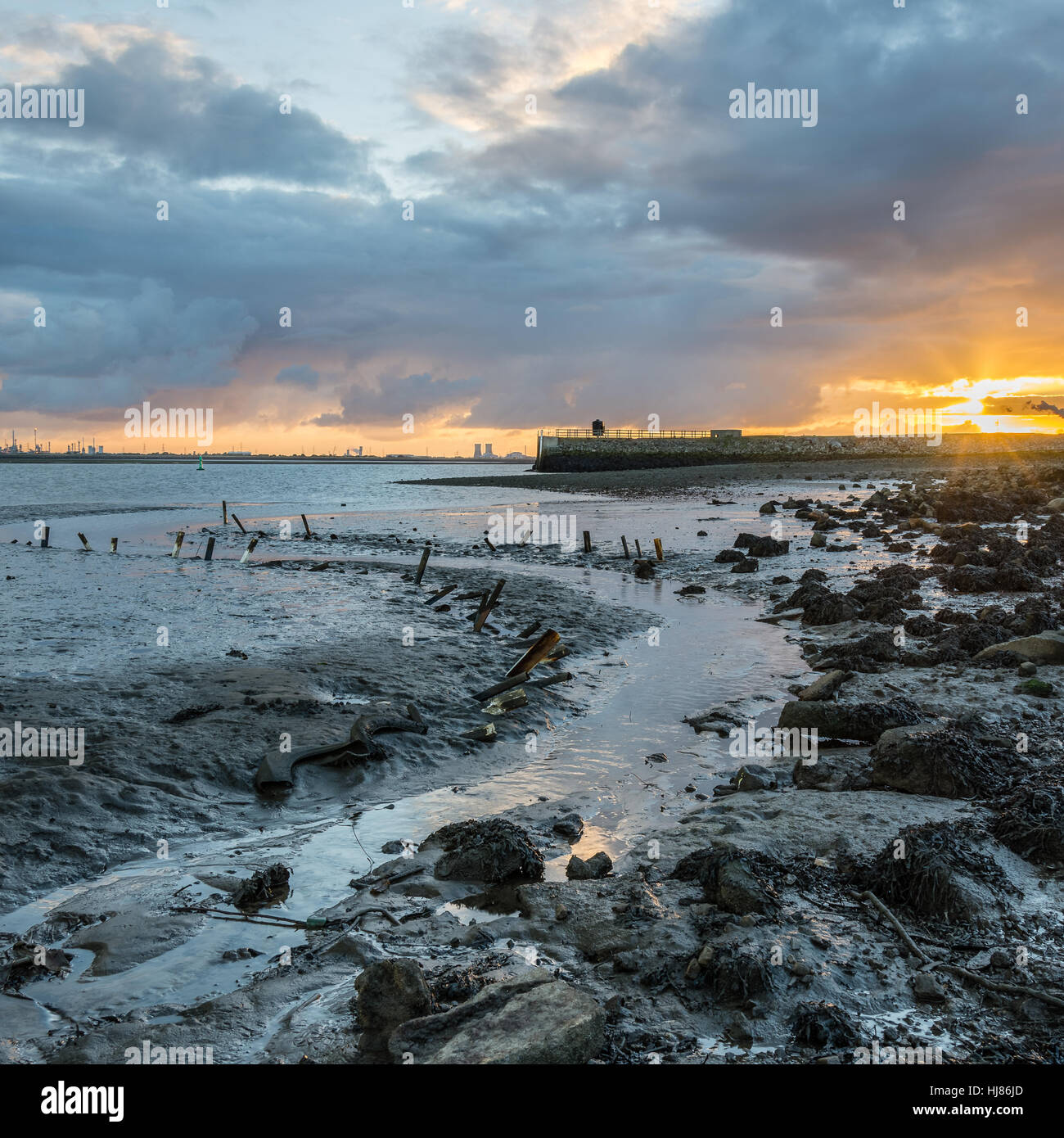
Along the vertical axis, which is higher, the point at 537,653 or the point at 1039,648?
the point at 1039,648

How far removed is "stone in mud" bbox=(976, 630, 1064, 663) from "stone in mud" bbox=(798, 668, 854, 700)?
2545mm

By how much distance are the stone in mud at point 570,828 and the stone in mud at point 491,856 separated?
53 cm

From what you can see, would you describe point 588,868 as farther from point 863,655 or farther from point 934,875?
point 863,655

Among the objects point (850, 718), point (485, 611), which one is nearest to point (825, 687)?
point (850, 718)

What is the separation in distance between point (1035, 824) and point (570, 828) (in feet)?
12.5

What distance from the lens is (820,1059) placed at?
4.02 m

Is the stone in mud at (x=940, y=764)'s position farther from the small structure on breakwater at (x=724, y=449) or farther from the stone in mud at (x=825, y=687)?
the small structure on breakwater at (x=724, y=449)

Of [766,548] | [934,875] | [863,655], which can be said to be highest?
[766,548]

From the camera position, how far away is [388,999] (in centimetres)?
435

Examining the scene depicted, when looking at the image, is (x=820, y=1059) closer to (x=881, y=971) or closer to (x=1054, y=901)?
(x=881, y=971)

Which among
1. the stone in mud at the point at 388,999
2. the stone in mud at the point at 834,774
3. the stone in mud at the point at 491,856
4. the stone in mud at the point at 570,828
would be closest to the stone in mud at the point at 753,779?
the stone in mud at the point at 834,774

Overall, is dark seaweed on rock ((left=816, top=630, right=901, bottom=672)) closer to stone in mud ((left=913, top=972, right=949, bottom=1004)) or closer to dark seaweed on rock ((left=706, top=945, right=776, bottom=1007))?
stone in mud ((left=913, top=972, right=949, bottom=1004))
